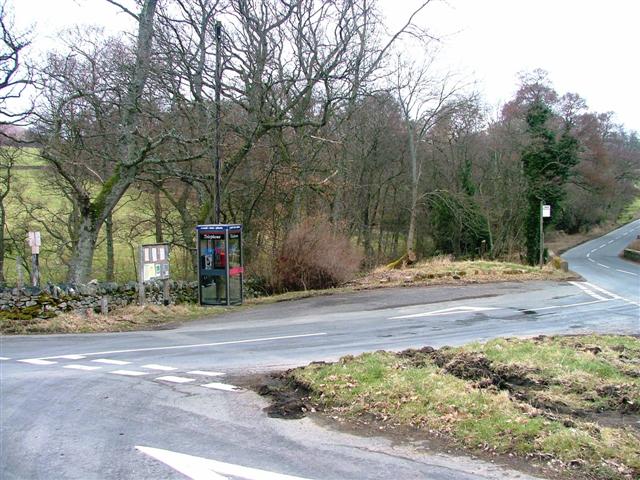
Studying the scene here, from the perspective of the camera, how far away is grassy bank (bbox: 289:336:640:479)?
5090mm

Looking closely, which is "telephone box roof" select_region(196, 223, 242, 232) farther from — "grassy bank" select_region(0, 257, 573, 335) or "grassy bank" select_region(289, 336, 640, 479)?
"grassy bank" select_region(289, 336, 640, 479)

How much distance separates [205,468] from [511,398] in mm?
3473

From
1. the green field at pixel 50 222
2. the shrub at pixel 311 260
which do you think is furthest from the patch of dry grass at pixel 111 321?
the green field at pixel 50 222

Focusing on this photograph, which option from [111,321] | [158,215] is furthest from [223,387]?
[158,215]

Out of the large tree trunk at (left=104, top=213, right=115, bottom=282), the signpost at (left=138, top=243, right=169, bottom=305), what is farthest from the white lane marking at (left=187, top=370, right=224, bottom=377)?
the large tree trunk at (left=104, top=213, right=115, bottom=282)

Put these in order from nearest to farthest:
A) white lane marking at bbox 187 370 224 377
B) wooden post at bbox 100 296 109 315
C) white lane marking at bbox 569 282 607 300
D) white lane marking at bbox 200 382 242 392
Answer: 1. white lane marking at bbox 200 382 242 392
2. white lane marking at bbox 187 370 224 377
3. wooden post at bbox 100 296 109 315
4. white lane marking at bbox 569 282 607 300

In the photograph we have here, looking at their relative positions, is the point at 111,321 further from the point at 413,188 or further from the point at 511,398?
the point at 413,188

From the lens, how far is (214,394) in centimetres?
763

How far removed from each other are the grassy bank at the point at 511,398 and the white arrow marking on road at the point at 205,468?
1.73 metres

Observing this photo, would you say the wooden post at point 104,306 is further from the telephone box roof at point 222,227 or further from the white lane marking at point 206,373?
the white lane marking at point 206,373

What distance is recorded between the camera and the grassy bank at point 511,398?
5.09 metres

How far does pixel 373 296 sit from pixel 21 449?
1582 centimetres

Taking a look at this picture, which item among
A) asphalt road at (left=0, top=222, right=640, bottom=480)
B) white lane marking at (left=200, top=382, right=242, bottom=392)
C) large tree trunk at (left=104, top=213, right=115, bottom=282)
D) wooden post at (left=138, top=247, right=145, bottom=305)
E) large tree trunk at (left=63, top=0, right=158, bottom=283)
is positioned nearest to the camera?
asphalt road at (left=0, top=222, right=640, bottom=480)

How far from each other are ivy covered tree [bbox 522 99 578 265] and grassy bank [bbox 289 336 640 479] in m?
40.4
